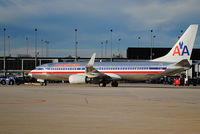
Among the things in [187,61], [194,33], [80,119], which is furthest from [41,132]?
[194,33]

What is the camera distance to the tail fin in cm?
4019

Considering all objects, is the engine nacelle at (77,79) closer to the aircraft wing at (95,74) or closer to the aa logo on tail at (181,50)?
the aircraft wing at (95,74)

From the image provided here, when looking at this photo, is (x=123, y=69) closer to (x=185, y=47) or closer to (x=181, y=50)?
(x=181, y=50)

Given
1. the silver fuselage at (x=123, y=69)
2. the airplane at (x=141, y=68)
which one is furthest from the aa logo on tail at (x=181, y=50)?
the silver fuselage at (x=123, y=69)

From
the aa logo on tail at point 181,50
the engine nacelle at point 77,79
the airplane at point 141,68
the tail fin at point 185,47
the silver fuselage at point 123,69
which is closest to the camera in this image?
the airplane at point 141,68

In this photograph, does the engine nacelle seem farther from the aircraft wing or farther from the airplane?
the aircraft wing

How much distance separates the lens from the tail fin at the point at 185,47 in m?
40.2

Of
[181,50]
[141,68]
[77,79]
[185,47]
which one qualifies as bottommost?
[77,79]

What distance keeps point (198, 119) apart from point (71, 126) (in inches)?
203

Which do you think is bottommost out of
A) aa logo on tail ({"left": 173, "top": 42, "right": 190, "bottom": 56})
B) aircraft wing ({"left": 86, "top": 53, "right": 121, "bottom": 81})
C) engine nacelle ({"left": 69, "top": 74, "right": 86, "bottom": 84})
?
engine nacelle ({"left": 69, "top": 74, "right": 86, "bottom": 84})

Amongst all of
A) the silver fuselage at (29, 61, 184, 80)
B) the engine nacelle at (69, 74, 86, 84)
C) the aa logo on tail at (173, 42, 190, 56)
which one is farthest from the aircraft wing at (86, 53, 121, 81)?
the aa logo on tail at (173, 42, 190, 56)

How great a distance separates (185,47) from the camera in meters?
40.6

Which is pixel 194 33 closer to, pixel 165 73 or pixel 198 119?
pixel 165 73

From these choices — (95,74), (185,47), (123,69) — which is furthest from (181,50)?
(95,74)
